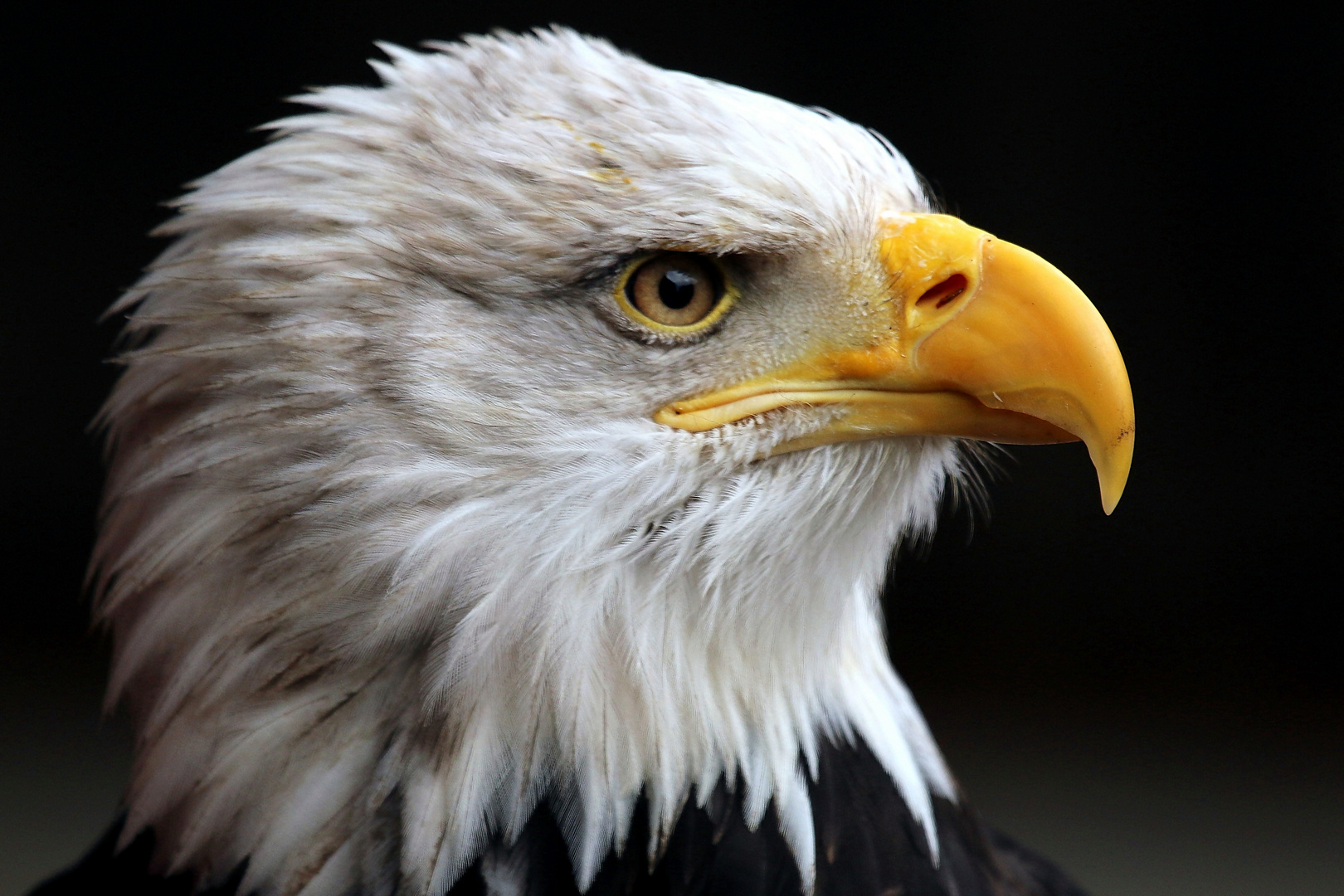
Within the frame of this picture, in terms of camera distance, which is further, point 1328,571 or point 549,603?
point 1328,571

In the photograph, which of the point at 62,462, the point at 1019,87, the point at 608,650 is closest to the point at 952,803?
the point at 608,650

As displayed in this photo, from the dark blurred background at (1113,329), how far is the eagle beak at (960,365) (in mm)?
3111

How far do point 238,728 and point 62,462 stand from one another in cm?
424

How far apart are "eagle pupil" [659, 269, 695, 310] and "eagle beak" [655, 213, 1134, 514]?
0.41ft

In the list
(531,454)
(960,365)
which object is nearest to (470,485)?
(531,454)

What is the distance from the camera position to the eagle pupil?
4.83ft

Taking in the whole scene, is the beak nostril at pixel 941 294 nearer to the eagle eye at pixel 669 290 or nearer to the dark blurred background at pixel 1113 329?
the eagle eye at pixel 669 290

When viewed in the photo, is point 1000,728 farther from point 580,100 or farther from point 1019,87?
point 580,100

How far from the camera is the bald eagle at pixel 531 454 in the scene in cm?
143

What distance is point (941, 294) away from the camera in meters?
1.52

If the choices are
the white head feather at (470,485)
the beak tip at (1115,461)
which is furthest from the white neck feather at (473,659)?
the beak tip at (1115,461)

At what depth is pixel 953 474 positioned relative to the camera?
5.83 feet

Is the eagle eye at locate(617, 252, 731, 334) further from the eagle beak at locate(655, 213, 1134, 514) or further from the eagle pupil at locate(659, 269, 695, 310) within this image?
the eagle beak at locate(655, 213, 1134, 514)

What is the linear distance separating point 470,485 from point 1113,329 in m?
3.92
